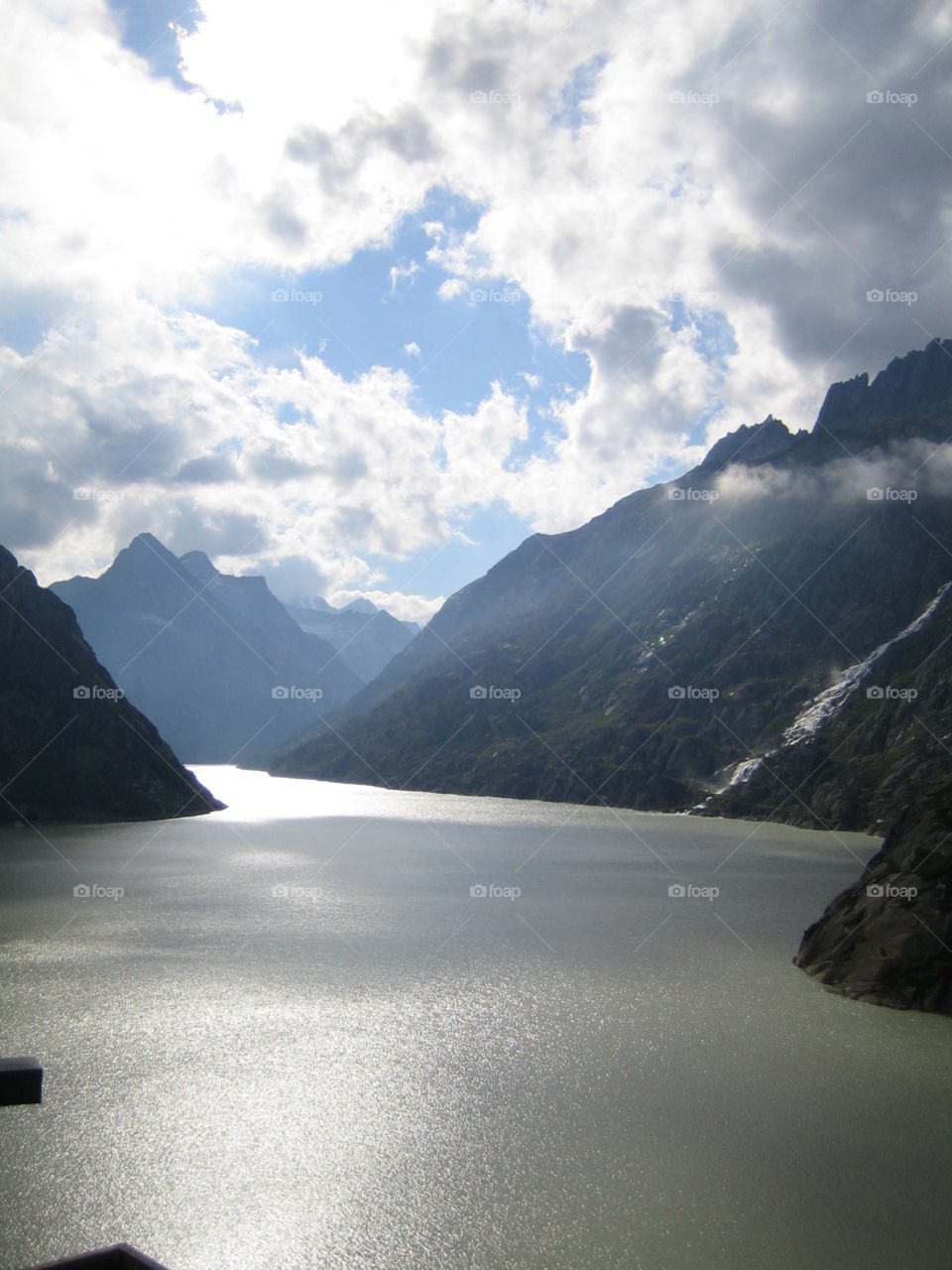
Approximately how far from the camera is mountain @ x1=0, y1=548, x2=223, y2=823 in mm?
157000

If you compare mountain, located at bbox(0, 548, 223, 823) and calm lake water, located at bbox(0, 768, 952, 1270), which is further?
mountain, located at bbox(0, 548, 223, 823)

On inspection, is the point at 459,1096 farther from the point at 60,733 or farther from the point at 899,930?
the point at 60,733

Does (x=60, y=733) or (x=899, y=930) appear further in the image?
(x=60, y=733)

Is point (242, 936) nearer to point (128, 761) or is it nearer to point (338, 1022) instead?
point (338, 1022)

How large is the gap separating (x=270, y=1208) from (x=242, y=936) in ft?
127

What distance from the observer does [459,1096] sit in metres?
31.0

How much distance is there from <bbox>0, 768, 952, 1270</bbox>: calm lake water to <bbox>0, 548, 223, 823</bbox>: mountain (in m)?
102

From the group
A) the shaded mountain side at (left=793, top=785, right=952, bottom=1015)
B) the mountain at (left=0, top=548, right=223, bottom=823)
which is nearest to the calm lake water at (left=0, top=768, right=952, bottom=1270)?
the shaded mountain side at (left=793, top=785, right=952, bottom=1015)

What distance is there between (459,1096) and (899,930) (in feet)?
99.5

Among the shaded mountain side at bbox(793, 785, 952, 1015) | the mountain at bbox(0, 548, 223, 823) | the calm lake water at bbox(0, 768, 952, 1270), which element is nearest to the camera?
the calm lake water at bbox(0, 768, 952, 1270)

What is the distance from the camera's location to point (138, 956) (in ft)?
171

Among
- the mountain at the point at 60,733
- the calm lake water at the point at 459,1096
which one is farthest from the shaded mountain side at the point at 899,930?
the mountain at the point at 60,733

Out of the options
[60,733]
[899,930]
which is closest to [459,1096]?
[899,930]

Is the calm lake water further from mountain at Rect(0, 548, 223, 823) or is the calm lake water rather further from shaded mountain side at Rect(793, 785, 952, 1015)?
mountain at Rect(0, 548, 223, 823)
